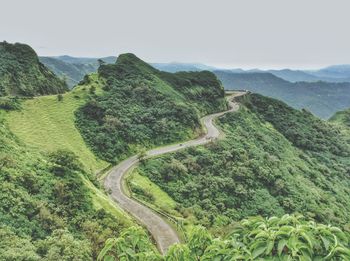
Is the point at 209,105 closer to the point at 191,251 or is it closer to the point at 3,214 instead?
the point at 3,214

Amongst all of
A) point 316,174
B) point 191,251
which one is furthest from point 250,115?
point 191,251

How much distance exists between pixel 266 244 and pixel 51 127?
60612 mm

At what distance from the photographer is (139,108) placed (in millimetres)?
87188

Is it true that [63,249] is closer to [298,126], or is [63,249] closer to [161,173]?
[161,173]

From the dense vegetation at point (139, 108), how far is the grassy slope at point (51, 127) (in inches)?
72.4

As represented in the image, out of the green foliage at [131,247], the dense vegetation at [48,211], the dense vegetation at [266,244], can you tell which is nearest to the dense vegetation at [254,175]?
the dense vegetation at [48,211]

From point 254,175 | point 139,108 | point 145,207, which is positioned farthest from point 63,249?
point 139,108

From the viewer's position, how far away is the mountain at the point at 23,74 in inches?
3477

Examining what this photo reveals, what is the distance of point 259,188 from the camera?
2736 inches

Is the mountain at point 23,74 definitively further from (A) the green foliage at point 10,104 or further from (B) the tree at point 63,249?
(B) the tree at point 63,249

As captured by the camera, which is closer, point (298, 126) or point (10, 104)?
point (10, 104)

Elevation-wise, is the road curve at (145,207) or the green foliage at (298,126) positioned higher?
the road curve at (145,207)

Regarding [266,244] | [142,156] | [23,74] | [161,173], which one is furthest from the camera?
[23,74]

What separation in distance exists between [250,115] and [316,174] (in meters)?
28.0
